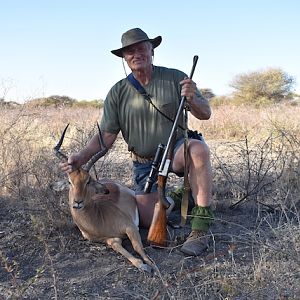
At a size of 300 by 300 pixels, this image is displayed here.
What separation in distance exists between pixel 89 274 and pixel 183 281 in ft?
2.70

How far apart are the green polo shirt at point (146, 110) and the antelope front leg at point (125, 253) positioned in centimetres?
101

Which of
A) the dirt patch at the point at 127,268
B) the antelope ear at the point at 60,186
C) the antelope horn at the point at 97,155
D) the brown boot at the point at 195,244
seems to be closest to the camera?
the dirt patch at the point at 127,268

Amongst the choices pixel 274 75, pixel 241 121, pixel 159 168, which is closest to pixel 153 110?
pixel 159 168

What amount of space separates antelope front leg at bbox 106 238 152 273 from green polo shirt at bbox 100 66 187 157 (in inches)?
39.9

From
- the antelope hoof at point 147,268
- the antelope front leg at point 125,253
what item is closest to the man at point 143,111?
the antelope front leg at point 125,253

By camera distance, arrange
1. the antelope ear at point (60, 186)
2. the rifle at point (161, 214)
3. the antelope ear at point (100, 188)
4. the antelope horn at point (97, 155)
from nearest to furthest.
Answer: the rifle at point (161, 214)
the antelope horn at point (97, 155)
the antelope ear at point (100, 188)
the antelope ear at point (60, 186)

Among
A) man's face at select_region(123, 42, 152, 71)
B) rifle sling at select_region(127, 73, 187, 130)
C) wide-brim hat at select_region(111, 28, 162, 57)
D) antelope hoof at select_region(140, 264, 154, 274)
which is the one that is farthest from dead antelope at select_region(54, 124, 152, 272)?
wide-brim hat at select_region(111, 28, 162, 57)

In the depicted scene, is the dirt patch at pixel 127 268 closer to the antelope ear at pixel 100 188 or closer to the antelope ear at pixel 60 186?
the antelope ear at pixel 60 186

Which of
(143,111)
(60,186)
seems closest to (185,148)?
(143,111)

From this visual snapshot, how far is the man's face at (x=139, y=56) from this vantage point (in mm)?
5199

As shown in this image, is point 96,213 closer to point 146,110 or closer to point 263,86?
point 146,110

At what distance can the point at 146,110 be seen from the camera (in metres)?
5.30

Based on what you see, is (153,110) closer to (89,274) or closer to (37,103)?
(89,274)

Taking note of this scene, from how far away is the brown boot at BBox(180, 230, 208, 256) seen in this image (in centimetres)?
443
